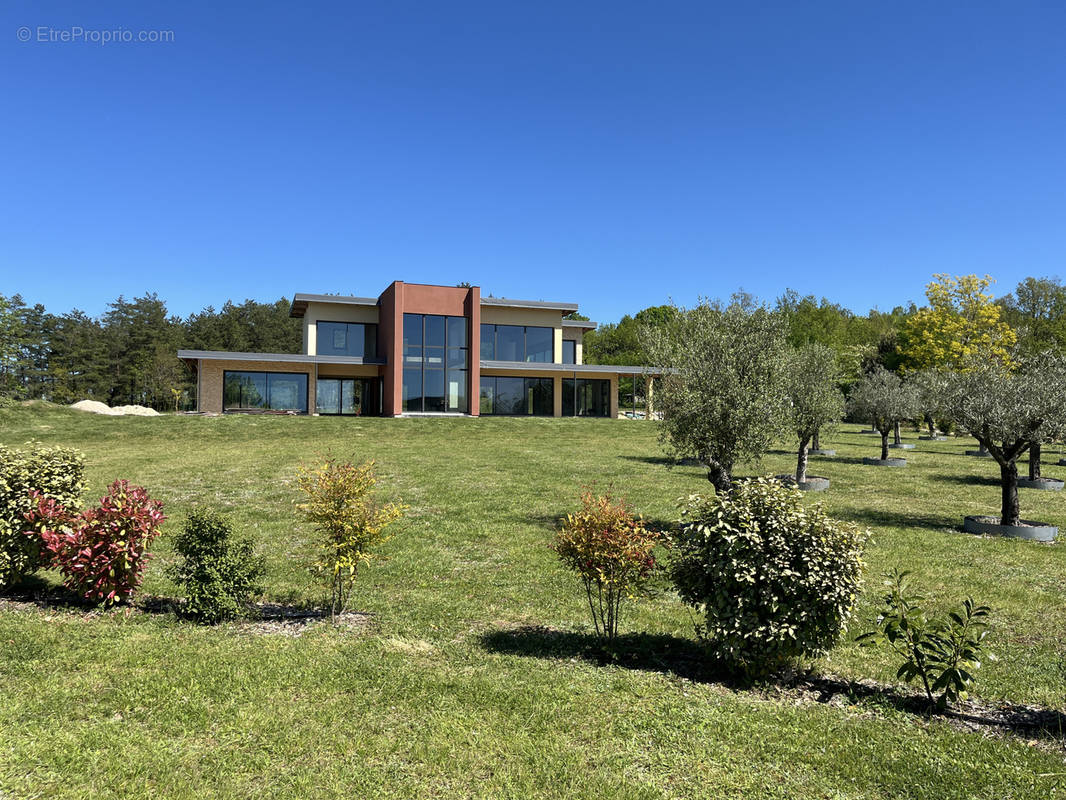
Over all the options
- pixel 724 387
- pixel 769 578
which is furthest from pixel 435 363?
pixel 769 578

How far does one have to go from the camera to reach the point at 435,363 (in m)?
41.4

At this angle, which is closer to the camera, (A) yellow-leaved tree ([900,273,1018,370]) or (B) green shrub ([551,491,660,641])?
(B) green shrub ([551,491,660,641])

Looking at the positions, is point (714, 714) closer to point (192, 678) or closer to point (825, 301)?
point (192, 678)

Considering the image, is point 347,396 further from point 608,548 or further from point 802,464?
point 608,548

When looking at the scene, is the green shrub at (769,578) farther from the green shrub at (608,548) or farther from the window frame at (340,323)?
the window frame at (340,323)

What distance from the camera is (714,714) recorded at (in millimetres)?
5270

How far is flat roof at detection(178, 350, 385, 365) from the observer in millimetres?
38812

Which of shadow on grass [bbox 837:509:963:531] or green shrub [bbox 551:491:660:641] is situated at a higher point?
green shrub [bbox 551:491:660:641]

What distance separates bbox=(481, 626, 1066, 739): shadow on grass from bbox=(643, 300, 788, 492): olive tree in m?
6.39

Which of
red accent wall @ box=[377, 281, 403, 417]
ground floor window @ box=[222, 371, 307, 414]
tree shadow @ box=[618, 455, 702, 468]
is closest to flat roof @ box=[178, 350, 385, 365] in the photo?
ground floor window @ box=[222, 371, 307, 414]

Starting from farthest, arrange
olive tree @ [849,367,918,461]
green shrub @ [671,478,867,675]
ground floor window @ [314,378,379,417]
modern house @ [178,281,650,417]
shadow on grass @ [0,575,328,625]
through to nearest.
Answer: ground floor window @ [314,378,379,417] → modern house @ [178,281,650,417] → olive tree @ [849,367,918,461] → shadow on grass @ [0,575,328,625] → green shrub @ [671,478,867,675]

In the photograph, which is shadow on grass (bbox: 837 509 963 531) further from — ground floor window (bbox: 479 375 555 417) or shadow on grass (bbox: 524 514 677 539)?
ground floor window (bbox: 479 375 555 417)

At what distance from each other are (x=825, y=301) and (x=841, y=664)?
70546 millimetres

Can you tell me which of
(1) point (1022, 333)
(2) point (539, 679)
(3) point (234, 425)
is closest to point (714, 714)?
(2) point (539, 679)
